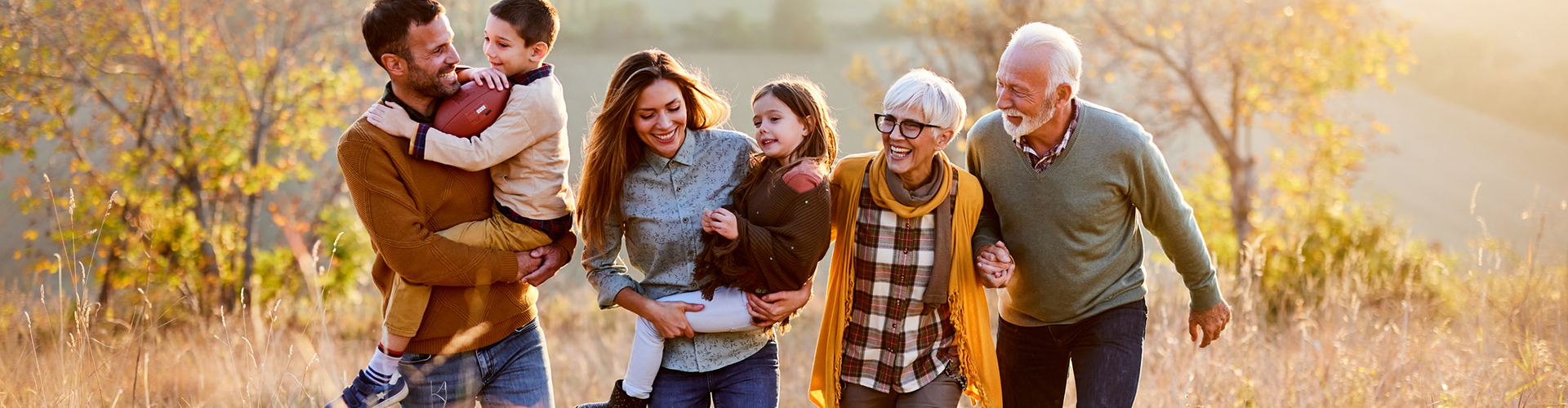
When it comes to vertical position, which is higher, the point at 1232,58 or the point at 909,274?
the point at 909,274

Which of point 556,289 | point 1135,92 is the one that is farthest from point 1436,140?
point 556,289

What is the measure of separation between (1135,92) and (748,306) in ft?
28.8

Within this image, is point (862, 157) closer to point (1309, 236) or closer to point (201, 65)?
point (1309, 236)

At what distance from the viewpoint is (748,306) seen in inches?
107

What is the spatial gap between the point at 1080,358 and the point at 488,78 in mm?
2158

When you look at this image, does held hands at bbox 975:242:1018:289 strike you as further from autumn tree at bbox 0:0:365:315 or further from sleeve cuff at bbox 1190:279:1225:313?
autumn tree at bbox 0:0:365:315

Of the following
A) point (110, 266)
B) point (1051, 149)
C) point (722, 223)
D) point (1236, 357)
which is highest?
point (1051, 149)

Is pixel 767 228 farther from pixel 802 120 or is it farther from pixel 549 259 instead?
pixel 549 259

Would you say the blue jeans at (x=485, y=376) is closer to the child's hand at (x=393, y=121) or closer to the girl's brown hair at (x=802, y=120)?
the child's hand at (x=393, y=121)

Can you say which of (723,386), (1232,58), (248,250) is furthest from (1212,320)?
(248,250)

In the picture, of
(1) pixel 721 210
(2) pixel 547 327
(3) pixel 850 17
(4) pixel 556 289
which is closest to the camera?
(1) pixel 721 210

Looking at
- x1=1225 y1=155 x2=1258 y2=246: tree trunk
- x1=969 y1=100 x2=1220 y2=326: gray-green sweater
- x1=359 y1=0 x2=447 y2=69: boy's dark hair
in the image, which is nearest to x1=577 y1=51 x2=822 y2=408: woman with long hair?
x1=359 y1=0 x2=447 y2=69: boy's dark hair

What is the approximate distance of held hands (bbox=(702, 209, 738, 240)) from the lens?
2580 millimetres

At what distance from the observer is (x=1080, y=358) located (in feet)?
9.91
